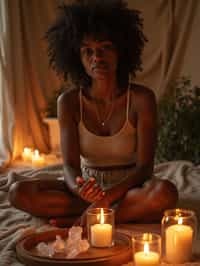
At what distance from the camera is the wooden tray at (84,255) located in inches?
58.9

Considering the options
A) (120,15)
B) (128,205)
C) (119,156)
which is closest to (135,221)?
(128,205)

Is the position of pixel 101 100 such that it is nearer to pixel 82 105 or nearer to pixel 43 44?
pixel 82 105

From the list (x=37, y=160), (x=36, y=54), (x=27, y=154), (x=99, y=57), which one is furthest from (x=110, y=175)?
(x=36, y=54)

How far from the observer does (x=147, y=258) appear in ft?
4.58

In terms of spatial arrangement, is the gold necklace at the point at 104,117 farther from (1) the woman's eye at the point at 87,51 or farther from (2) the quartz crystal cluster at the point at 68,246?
(2) the quartz crystal cluster at the point at 68,246

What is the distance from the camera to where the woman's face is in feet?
6.51

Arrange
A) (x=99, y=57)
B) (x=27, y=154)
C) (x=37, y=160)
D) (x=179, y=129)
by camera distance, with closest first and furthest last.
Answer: (x=99, y=57), (x=179, y=129), (x=37, y=160), (x=27, y=154)

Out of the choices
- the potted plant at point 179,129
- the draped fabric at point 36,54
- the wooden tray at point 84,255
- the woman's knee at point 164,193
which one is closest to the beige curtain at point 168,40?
the draped fabric at point 36,54

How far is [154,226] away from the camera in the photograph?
1.93 metres

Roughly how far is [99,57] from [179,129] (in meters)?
1.34

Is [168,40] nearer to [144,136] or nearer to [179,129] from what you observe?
[179,129]

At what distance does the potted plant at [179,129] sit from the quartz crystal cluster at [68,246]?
66.0 inches

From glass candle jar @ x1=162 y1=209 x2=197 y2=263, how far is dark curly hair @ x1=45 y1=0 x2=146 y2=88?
2.40 feet

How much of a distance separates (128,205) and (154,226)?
120 mm
